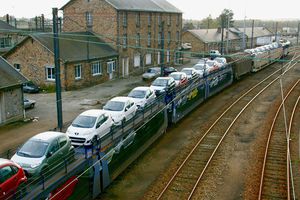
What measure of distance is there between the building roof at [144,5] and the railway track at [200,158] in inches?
827

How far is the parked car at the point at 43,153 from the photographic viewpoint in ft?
46.1

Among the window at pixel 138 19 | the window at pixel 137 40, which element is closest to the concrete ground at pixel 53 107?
the window at pixel 137 40

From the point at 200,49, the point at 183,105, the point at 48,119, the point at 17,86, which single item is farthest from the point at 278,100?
the point at 200,49

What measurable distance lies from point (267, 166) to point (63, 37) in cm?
3057

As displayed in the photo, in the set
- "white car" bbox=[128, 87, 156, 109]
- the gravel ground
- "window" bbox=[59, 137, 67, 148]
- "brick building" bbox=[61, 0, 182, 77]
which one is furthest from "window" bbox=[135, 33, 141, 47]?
"window" bbox=[59, 137, 67, 148]

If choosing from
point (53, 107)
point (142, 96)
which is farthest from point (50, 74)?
point (142, 96)

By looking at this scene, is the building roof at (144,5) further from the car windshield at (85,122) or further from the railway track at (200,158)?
the car windshield at (85,122)

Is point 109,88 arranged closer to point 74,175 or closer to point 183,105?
point 183,105

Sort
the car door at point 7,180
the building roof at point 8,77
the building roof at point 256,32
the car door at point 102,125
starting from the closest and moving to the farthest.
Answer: the car door at point 7,180
the car door at point 102,125
the building roof at point 8,77
the building roof at point 256,32

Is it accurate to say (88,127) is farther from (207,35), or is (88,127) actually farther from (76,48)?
(207,35)

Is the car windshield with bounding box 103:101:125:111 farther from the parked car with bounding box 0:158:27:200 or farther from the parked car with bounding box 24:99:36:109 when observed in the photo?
the parked car with bounding box 24:99:36:109

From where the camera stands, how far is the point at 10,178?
12414 mm

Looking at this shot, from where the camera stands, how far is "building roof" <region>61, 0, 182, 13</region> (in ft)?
153

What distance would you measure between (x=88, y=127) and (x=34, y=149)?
4.30m
